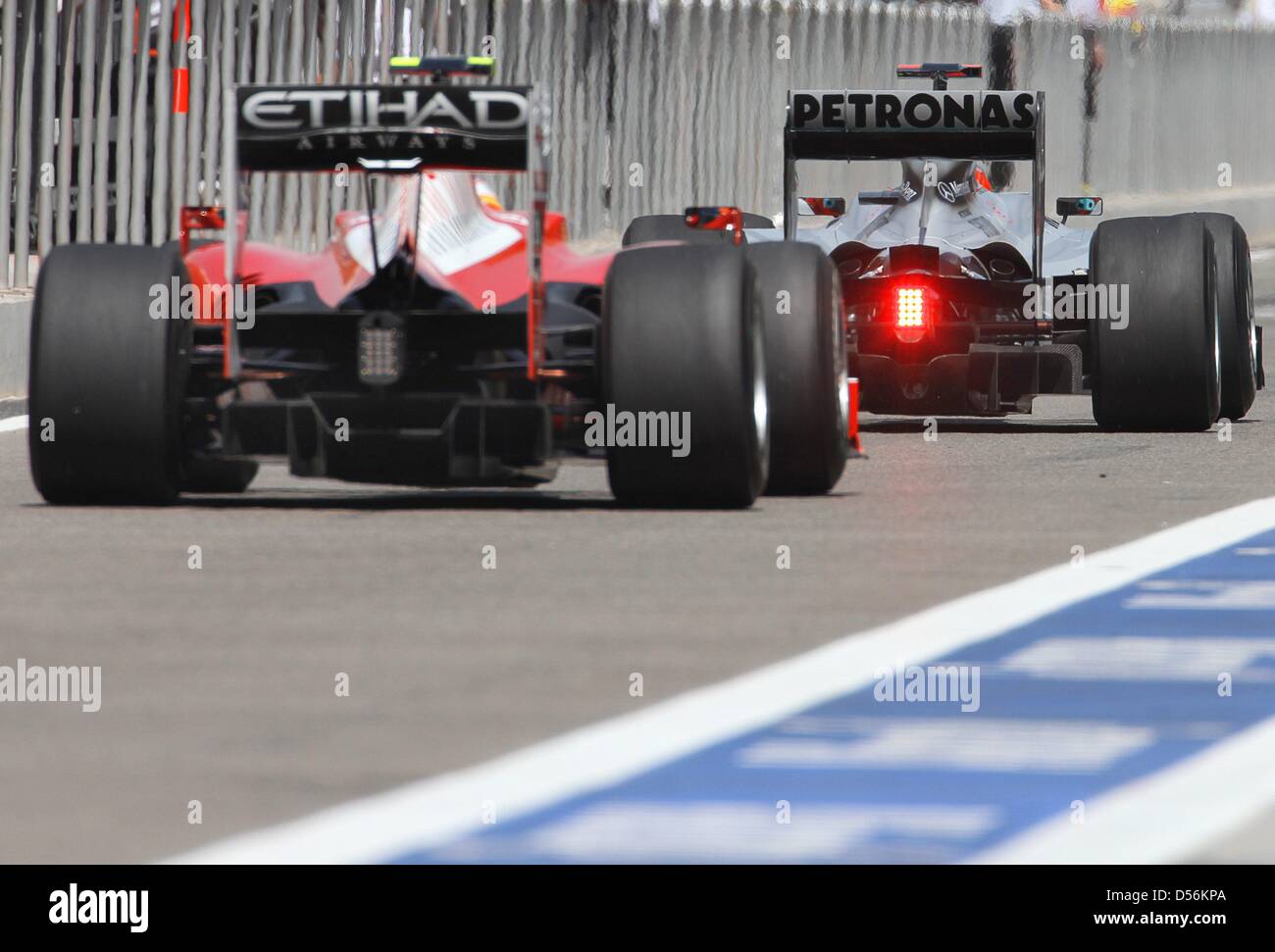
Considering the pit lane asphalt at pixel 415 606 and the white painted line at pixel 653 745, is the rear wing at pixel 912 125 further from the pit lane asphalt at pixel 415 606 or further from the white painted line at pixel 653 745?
the white painted line at pixel 653 745

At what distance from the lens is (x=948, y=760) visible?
754cm

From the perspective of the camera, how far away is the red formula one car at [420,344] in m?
13.1

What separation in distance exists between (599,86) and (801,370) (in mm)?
18212

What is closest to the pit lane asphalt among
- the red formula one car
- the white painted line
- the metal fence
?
the white painted line

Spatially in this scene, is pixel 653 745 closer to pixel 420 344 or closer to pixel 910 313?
pixel 420 344

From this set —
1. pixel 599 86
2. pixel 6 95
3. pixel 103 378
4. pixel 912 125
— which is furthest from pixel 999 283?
pixel 599 86

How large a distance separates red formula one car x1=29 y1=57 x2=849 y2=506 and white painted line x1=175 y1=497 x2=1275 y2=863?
7.73 ft

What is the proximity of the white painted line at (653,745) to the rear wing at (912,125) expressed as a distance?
8.22m

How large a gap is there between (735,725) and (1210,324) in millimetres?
10531

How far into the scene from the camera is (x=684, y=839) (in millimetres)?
6594

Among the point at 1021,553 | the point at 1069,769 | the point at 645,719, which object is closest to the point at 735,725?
the point at 645,719

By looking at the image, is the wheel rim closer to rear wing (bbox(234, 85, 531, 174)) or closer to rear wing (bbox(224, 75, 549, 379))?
rear wing (bbox(224, 75, 549, 379))

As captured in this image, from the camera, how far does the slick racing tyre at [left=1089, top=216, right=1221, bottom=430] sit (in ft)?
58.6
